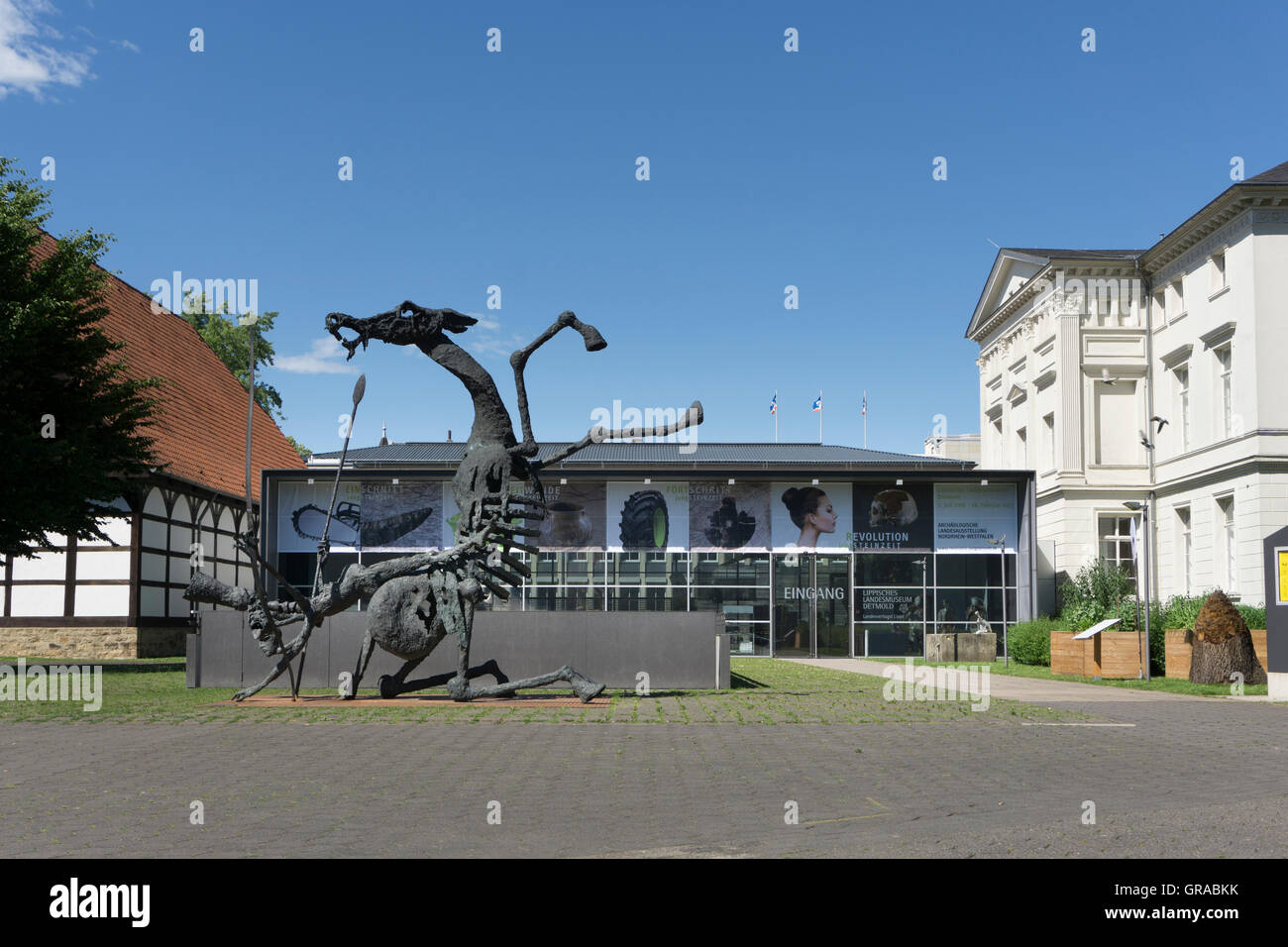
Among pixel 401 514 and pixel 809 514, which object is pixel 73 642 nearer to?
pixel 401 514

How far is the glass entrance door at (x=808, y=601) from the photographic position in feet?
123

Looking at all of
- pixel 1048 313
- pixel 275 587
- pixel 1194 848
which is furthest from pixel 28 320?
pixel 1048 313

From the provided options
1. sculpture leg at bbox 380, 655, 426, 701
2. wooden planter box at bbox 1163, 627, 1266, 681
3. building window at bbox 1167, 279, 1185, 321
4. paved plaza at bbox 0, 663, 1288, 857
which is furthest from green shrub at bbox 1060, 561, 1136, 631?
paved plaza at bbox 0, 663, 1288, 857

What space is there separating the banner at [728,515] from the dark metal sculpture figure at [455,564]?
21027 millimetres

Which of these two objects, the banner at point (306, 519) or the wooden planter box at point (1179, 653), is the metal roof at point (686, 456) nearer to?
the banner at point (306, 519)

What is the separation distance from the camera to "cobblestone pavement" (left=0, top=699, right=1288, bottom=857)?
6480 millimetres

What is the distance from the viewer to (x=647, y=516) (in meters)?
37.3

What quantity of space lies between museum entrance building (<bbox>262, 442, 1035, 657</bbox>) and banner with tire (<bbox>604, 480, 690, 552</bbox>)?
43 mm

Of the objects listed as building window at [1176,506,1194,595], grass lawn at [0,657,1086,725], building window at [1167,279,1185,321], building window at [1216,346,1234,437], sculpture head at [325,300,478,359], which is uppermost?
building window at [1167,279,1185,321]

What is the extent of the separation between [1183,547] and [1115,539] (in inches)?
115

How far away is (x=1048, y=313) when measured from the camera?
41906 mm

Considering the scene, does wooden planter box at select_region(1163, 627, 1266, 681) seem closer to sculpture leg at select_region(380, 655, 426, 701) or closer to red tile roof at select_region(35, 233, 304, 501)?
sculpture leg at select_region(380, 655, 426, 701)

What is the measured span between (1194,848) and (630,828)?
3015 millimetres
